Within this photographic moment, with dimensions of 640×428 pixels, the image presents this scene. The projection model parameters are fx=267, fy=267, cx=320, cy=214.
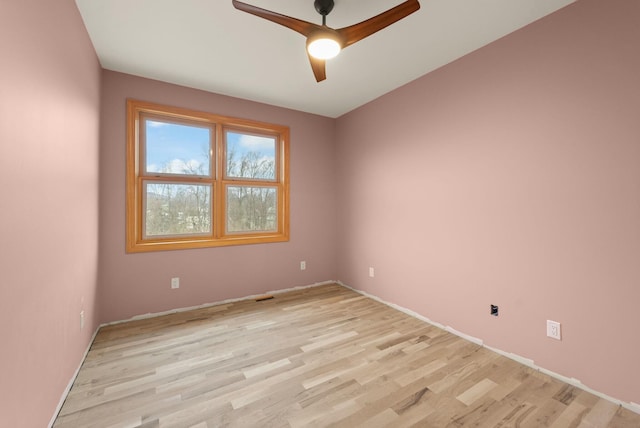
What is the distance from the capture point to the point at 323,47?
182 centimetres

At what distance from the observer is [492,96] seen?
2.23 metres

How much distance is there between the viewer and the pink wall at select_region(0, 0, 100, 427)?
1051mm

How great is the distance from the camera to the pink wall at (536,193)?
1.62 meters

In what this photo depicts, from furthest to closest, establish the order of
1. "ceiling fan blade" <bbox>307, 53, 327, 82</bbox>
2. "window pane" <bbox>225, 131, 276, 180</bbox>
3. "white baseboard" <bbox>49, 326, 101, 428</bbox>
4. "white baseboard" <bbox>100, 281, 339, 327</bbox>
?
"window pane" <bbox>225, 131, 276, 180</bbox> → "white baseboard" <bbox>100, 281, 339, 327</bbox> → "ceiling fan blade" <bbox>307, 53, 327, 82</bbox> → "white baseboard" <bbox>49, 326, 101, 428</bbox>

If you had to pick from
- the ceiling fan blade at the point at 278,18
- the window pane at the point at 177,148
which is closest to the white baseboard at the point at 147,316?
the window pane at the point at 177,148

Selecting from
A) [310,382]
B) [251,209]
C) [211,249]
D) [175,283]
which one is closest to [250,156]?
[251,209]

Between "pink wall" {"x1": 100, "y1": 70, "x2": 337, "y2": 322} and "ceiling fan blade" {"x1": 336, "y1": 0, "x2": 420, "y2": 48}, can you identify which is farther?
"pink wall" {"x1": 100, "y1": 70, "x2": 337, "y2": 322}

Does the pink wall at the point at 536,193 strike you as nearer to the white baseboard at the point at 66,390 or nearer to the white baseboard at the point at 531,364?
the white baseboard at the point at 531,364

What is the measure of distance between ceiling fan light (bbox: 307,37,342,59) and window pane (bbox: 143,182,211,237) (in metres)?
2.10

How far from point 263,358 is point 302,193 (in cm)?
227

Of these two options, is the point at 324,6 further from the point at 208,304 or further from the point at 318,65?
the point at 208,304

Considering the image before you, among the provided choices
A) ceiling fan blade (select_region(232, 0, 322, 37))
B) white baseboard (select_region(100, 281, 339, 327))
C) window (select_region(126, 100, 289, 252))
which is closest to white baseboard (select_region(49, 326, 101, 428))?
white baseboard (select_region(100, 281, 339, 327))

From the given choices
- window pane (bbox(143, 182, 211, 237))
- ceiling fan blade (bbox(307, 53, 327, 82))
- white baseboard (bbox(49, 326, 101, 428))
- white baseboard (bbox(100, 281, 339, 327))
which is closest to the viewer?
white baseboard (bbox(49, 326, 101, 428))

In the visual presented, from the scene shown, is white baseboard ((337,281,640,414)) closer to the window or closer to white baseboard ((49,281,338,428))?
white baseboard ((49,281,338,428))
